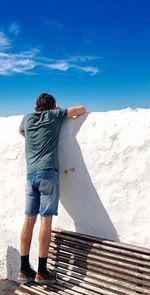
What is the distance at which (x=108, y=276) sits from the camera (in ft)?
11.5

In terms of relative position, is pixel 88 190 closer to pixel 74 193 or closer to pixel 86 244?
pixel 74 193

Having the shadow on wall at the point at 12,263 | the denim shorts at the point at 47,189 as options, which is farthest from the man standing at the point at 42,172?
the shadow on wall at the point at 12,263

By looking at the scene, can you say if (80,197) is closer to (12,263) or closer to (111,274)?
(111,274)

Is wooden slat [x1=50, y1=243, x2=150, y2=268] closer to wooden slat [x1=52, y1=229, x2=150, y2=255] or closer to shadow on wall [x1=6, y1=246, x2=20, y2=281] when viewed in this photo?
wooden slat [x1=52, y1=229, x2=150, y2=255]

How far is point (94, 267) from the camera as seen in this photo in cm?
361

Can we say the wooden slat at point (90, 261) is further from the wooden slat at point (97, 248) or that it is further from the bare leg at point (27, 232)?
the bare leg at point (27, 232)

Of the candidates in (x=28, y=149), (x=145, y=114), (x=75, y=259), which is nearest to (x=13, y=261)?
(x=75, y=259)

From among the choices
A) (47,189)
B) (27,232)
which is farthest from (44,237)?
(47,189)

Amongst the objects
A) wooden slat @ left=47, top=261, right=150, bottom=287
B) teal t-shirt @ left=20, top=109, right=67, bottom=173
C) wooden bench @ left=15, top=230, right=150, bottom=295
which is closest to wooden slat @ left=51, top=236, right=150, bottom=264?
wooden bench @ left=15, top=230, right=150, bottom=295

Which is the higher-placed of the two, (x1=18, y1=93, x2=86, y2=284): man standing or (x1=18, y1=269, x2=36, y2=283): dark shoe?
(x1=18, y1=93, x2=86, y2=284): man standing

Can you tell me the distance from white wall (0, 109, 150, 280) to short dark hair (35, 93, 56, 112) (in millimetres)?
246

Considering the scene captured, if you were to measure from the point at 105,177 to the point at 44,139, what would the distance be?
Answer: 66 centimetres

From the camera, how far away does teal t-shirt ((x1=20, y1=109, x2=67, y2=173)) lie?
3848mm

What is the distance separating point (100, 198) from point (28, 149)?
0.83 m
